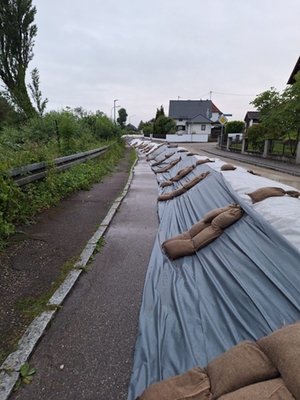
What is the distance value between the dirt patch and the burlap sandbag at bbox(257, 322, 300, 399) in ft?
6.10

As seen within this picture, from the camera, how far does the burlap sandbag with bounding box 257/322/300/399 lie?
113 cm

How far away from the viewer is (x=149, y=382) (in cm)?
159

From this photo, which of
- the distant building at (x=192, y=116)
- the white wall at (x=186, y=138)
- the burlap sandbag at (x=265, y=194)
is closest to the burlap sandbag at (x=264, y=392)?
the burlap sandbag at (x=265, y=194)

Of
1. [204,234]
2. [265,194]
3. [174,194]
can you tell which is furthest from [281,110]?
[204,234]

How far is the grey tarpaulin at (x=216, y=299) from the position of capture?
1.73m

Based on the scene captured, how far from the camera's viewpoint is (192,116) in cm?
6091

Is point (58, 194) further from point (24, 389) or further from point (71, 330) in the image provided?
point (24, 389)

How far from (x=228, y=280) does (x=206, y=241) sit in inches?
27.7

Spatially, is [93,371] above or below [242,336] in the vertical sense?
below

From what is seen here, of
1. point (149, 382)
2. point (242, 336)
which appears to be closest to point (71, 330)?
point (149, 382)

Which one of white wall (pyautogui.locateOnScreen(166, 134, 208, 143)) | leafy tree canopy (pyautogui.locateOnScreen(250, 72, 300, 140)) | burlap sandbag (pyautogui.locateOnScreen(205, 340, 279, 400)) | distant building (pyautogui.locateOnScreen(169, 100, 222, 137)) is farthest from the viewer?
distant building (pyautogui.locateOnScreen(169, 100, 222, 137))

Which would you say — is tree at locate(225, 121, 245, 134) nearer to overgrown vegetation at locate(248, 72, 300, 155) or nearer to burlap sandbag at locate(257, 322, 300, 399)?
overgrown vegetation at locate(248, 72, 300, 155)

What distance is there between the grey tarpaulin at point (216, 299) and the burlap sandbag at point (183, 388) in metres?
0.19

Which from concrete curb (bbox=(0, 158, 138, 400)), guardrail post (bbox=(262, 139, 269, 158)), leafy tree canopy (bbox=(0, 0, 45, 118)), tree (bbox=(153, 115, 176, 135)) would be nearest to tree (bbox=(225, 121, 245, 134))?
tree (bbox=(153, 115, 176, 135))
